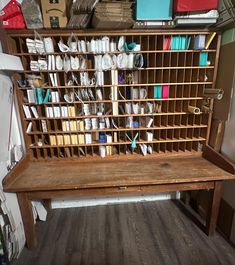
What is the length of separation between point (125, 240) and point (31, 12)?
202 cm

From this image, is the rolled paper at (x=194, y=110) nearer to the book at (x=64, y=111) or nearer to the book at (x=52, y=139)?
the book at (x=64, y=111)

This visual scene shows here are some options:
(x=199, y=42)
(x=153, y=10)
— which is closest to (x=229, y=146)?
(x=199, y=42)

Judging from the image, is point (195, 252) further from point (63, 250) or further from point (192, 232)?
point (63, 250)

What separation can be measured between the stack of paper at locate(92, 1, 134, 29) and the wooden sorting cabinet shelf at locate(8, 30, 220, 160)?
14 centimetres

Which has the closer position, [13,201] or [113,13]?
[113,13]

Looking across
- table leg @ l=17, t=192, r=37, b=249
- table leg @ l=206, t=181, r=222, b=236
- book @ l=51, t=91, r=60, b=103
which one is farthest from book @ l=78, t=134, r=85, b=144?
table leg @ l=206, t=181, r=222, b=236

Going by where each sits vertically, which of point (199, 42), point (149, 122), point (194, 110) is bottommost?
point (149, 122)

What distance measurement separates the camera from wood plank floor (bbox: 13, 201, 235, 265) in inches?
57.0

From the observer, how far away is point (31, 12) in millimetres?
1329

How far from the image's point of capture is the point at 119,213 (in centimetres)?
194

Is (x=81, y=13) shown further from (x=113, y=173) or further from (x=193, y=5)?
(x=113, y=173)

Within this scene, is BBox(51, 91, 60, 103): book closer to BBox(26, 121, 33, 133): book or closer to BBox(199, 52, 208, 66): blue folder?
BBox(26, 121, 33, 133): book

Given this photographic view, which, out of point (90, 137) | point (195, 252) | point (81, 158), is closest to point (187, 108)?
point (90, 137)

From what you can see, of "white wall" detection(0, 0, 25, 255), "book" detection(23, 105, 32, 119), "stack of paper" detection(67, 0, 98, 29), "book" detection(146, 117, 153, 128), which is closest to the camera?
"stack of paper" detection(67, 0, 98, 29)
